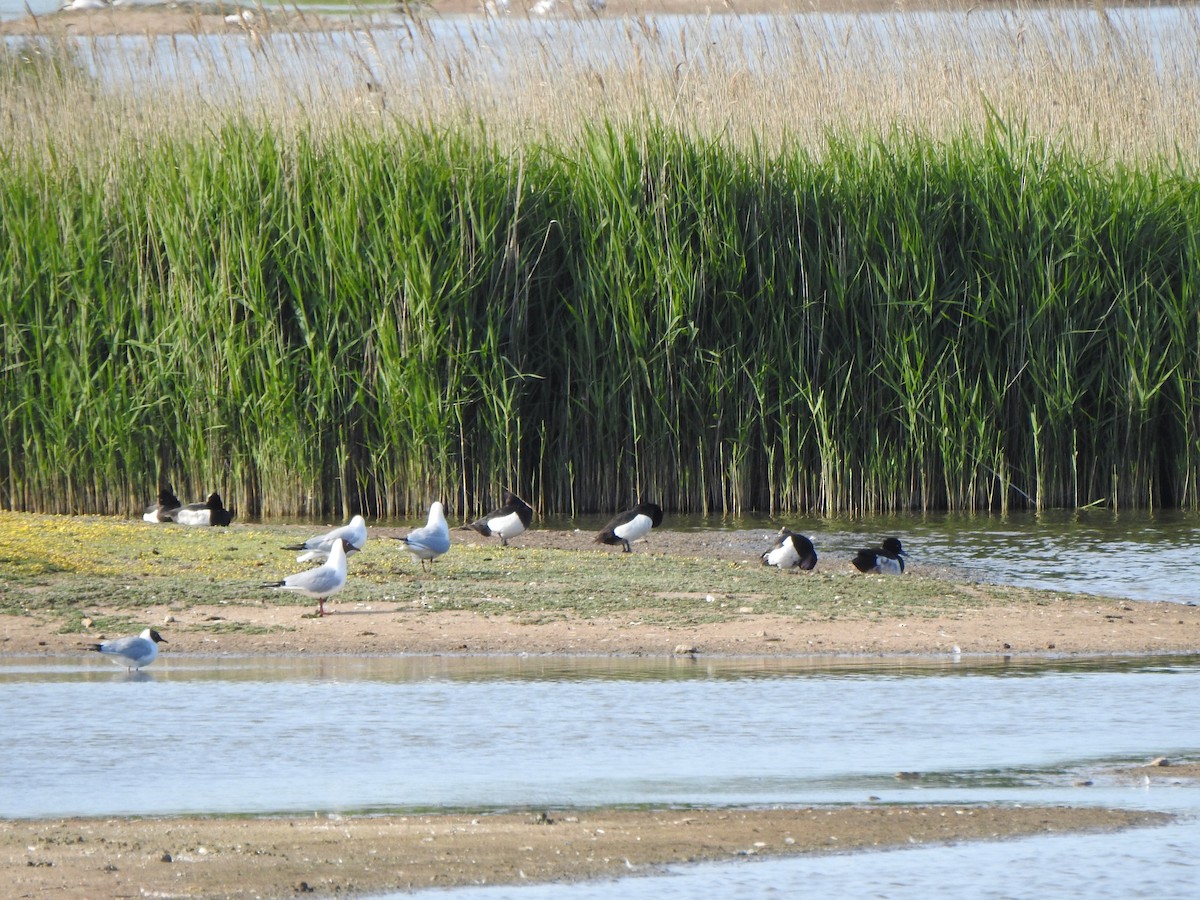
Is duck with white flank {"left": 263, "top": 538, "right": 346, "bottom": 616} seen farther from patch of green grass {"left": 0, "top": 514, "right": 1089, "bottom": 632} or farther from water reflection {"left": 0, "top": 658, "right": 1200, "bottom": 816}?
water reflection {"left": 0, "top": 658, "right": 1200, "bottom": 816}

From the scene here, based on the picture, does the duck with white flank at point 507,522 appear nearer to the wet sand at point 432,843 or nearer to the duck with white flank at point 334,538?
the duck with white flank at point 334,538

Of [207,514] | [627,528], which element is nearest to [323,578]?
[627,528]

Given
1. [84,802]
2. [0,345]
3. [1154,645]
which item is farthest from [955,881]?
[0,345]

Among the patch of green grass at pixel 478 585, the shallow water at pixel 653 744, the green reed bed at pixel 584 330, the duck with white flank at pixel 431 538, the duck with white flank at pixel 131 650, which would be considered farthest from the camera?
the green reed bed at pixel 584 330

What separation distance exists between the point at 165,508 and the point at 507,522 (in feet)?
10.6

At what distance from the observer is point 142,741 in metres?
7.39

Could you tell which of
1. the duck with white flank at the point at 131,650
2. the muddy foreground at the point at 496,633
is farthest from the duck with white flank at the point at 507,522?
the duck with white flank at the point at 131,650

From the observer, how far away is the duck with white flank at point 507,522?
13125mm

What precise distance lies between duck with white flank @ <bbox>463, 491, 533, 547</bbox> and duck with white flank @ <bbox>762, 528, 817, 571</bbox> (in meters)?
2.05

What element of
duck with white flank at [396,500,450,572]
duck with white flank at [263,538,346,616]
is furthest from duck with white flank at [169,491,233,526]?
duck with white flank at [263,538,346,616]

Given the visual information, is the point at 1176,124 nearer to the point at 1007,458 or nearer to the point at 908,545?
the point at 1007,458

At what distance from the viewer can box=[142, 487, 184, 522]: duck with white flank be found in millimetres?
14438

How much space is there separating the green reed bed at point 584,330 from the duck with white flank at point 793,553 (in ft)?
10.6

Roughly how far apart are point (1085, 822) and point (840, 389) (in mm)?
9514
